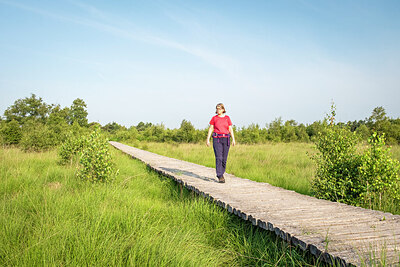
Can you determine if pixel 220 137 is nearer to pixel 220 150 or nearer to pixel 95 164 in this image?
pixel 220 150

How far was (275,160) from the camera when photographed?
438 inches

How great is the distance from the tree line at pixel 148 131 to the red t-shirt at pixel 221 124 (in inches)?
76.1

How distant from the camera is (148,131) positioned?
4519cm

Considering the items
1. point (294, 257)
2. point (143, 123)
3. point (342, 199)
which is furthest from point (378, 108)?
point (143, 123)

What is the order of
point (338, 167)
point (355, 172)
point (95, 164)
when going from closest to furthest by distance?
point (355, 172) < point (338, 167) < point (95, 164)

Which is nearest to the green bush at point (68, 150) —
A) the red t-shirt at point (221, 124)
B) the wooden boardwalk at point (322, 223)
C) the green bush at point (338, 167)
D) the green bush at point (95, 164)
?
the green bush at point (95, 164)

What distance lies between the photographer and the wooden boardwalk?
90.0 inches

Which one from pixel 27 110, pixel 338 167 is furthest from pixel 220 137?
pixel 27 110

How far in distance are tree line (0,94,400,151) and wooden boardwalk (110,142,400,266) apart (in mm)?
1723

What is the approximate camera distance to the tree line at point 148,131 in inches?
520

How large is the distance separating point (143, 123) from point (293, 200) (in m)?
91.7

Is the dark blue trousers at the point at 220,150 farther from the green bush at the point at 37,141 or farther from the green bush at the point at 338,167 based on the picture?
the green bush at the point at 37,141

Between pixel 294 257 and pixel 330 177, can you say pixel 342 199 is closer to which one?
pixel 330 177

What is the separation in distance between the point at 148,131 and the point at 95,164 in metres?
39.9
